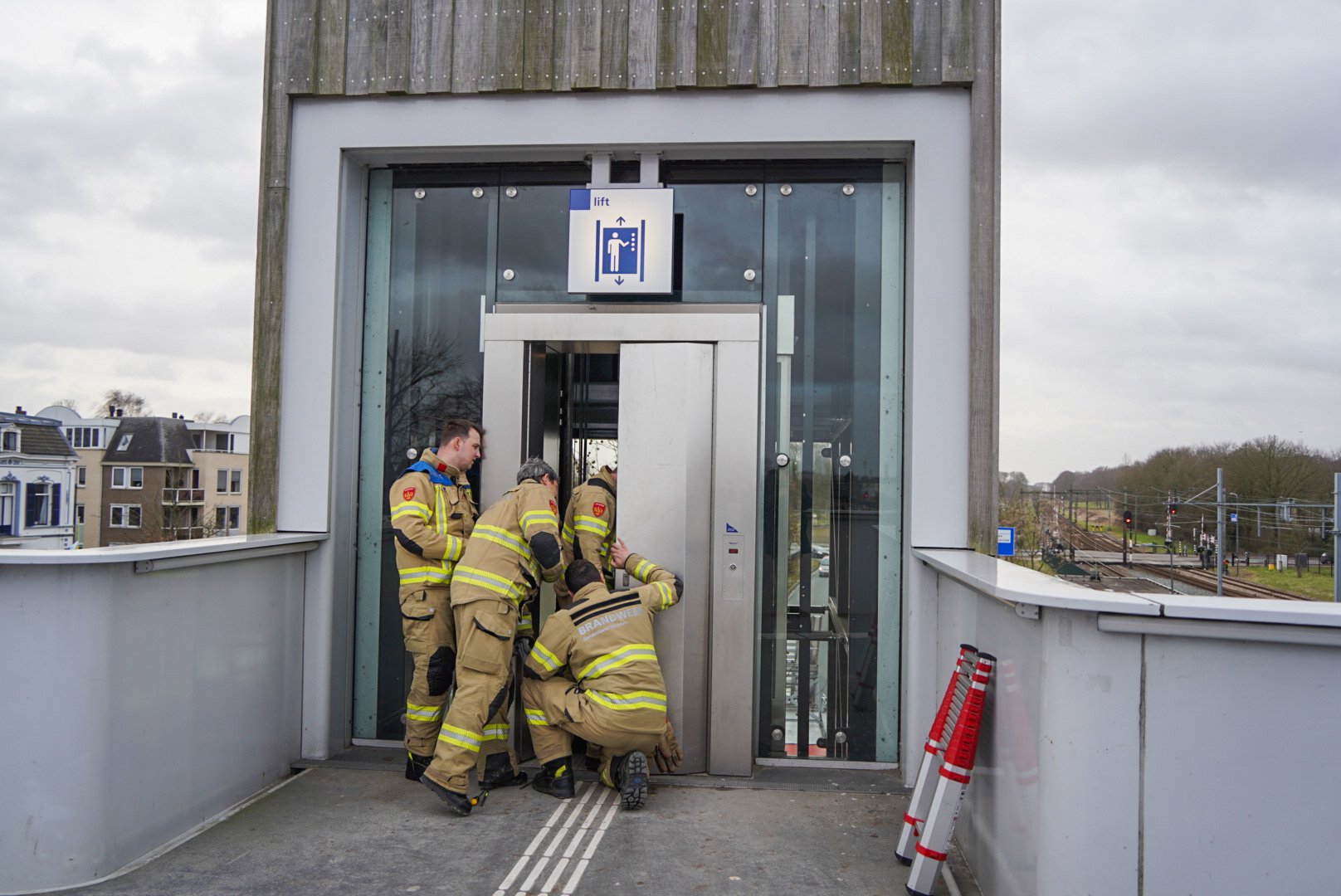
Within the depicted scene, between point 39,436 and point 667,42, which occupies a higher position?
point 667,42

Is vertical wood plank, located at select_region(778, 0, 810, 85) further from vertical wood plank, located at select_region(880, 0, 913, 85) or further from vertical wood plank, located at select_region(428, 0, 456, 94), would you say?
vertical wood plank, located at select_region(428, 0, 456, 94)

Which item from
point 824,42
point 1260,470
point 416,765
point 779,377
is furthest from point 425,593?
point 1260,470

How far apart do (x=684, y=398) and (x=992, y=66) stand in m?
2.45

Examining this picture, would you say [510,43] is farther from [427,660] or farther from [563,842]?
[563,842]

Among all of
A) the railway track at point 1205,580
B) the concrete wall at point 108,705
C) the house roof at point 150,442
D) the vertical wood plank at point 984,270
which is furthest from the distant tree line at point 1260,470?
the house roof at point 150,442

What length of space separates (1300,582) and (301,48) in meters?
38.6

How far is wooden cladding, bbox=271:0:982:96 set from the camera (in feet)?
17.5

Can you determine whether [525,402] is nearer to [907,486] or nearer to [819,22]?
[907,486]

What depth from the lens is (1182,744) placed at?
290cm

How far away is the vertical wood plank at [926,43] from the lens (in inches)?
209

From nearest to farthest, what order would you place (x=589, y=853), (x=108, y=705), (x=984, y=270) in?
(x=108, y=705) → (x=589, y=853) → (x=984, y=270)

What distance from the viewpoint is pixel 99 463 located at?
Answer: 229 ft

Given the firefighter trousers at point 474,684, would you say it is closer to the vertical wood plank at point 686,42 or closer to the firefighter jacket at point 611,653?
the firefighter jacket at point 611,653

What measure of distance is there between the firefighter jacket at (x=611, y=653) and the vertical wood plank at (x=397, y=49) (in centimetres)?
311
